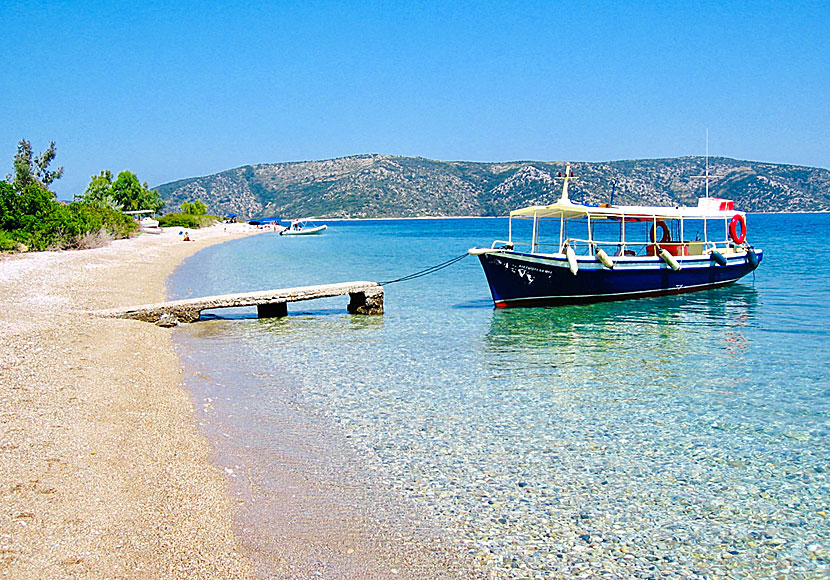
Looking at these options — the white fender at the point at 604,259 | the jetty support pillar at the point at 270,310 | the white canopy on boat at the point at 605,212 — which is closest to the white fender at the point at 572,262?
the white fender at the point at 604,259

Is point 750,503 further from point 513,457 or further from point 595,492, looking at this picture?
point 513,457

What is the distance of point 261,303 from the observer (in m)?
17.2

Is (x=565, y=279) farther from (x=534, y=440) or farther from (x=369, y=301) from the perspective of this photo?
(x=534, y=440)

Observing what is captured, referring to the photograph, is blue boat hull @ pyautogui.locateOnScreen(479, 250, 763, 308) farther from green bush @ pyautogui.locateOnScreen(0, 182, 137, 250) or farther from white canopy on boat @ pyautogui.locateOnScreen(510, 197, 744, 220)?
green bush @ pyautogui.locateOnScreen(0, 182, 137, 250)

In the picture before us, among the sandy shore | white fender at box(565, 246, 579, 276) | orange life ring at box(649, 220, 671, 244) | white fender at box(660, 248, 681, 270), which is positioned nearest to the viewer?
the sandy shore

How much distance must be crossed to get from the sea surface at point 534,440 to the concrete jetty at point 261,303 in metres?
0.54

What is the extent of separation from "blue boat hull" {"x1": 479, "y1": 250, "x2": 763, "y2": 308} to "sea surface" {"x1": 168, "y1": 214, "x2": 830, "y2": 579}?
262cm

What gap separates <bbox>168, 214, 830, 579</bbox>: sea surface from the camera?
5.43 meters

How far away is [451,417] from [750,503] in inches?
145

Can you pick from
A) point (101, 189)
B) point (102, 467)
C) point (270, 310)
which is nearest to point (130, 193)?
point (101, 189)

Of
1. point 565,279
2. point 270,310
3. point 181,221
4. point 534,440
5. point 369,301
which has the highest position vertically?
point 181,221

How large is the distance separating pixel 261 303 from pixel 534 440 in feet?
35.0

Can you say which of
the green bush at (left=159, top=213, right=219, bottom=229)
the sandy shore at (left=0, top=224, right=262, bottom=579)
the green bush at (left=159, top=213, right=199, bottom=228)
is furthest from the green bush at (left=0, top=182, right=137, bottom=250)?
the green bush at (left=159, top=213, right=219, bottom=229)

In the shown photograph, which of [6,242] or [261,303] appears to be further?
[6,242]
